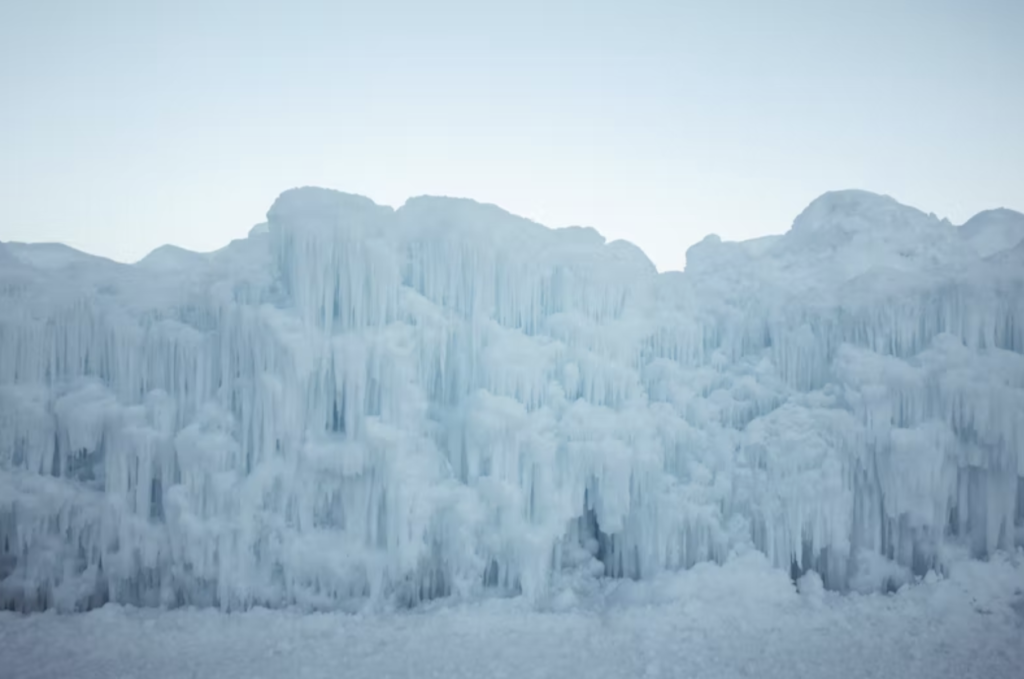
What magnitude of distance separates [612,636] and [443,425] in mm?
4728

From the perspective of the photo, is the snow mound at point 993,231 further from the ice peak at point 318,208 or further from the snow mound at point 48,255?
the snow mound at point 48,255

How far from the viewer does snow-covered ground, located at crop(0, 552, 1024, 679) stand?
9.60 m

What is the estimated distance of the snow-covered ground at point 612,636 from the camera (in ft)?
31.5

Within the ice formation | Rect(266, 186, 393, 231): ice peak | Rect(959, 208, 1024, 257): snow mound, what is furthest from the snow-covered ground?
Rect(266, 186, 393, 231): ice peak

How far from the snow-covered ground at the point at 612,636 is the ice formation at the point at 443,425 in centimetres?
76

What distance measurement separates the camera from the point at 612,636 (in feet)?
35.1

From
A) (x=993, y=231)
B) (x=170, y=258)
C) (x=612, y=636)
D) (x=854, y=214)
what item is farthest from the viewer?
(x=854, y=214)

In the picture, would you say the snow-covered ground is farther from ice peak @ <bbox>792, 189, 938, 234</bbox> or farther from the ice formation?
ice peak @ <bbox>792, 189, 938, 234</bbox>

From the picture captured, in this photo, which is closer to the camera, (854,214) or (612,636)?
(612,636)

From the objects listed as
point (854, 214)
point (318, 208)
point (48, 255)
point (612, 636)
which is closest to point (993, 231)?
point (854, 214)

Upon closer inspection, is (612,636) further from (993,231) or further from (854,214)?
(993,231)

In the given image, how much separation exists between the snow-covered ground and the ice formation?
0.76 m

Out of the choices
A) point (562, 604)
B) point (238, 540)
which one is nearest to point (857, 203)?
point (562, 604)

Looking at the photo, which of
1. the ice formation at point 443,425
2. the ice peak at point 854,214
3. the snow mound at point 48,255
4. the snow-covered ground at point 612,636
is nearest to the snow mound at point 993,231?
the ice peak at point 854,214
